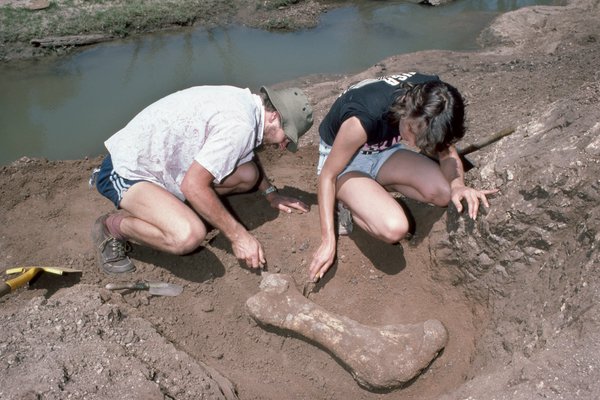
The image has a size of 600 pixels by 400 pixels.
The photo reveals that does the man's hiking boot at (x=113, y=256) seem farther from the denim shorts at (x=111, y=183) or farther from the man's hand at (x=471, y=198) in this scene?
the man's hand at (x=471, y=198)

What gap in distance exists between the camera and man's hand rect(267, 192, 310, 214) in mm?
3107

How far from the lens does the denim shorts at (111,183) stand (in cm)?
277

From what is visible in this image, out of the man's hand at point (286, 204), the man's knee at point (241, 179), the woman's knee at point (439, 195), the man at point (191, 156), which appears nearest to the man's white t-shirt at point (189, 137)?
the man at point (191, 156)

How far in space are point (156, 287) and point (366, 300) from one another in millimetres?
1064

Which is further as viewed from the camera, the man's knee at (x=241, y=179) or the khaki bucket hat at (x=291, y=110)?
the man's knee at (x=241, y=179)

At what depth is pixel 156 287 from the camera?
2713 millimetres

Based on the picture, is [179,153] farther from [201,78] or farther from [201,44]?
[201,44]

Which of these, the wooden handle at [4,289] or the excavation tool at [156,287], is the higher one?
the wooden handle at [4,289]

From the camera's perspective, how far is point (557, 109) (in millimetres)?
2568

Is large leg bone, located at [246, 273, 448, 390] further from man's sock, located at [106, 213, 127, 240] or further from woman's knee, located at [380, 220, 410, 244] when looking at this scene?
man's sock, located at [106, 213, 127, 240]

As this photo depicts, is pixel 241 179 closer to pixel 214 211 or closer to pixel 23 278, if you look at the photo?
pixel 214 211

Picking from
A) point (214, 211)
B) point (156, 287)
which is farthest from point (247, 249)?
point (156, 287)

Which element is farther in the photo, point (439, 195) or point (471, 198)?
point (439, 195)

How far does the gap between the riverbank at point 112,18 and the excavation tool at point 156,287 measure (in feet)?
16.1
